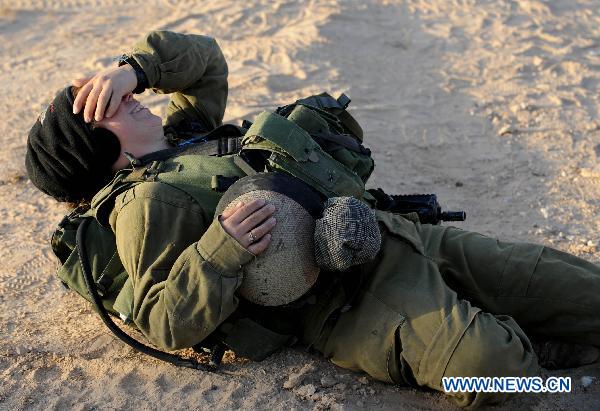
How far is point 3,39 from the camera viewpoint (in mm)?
7535

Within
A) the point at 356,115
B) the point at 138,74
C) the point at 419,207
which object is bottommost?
the point at 356,115

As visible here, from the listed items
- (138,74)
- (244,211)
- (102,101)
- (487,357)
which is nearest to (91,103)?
(102,101)

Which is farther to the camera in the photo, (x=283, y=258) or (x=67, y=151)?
(x=67, y=151)

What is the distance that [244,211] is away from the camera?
8.10 feet

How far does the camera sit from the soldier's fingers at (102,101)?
309cm

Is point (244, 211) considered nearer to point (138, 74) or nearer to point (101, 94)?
point (101, 94)

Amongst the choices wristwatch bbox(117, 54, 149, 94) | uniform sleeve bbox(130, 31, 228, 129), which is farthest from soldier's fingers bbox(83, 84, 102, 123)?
uniform sleeve bbox(130, 31, 228, 129)

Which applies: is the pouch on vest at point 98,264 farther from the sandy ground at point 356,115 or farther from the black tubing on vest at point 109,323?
the sandy ground at point 356,115

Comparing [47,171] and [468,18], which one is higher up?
[47,171]

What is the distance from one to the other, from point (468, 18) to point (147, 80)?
430cm

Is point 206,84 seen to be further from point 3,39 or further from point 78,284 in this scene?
point 3,39

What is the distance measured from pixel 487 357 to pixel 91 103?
6.38 feet

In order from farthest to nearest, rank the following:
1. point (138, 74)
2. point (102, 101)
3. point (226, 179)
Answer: point (138, 74), point (102, 101), point (226, 179)

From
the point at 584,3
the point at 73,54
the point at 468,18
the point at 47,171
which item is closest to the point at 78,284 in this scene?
the point at 47,171
